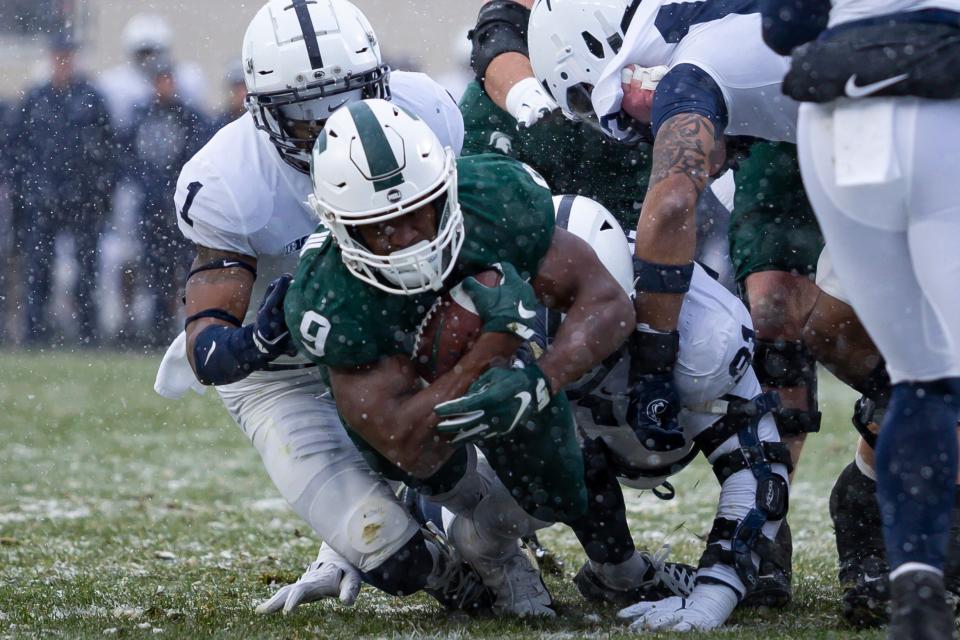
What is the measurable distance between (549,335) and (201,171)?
3.46 feet

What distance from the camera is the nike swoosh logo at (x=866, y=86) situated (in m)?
2.51

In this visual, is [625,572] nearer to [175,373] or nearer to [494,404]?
[494,404]

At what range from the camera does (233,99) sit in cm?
1102

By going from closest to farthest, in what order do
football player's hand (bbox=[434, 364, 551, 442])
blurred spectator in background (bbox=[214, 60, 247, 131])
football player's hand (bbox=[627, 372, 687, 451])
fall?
football player's hand (bbox=[434, 364, 551, 442]), football player's hand (bbox=[627, 372, 687, 451]), blurred spectator in background (bbox=[214, 60, 247, 131])

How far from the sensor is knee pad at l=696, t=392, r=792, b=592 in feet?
11.7

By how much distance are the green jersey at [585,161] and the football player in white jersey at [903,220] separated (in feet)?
7.17

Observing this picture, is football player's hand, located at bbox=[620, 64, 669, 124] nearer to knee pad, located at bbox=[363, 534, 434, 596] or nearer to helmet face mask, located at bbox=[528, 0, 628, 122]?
helmet face mask, located at bbox=[528, 0, 628, 122]

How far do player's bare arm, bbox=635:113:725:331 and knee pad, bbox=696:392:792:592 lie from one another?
327mm

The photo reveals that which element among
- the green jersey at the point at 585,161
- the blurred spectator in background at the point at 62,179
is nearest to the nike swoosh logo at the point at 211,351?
the green jersey at the point at 585,161

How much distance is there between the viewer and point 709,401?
144 inches

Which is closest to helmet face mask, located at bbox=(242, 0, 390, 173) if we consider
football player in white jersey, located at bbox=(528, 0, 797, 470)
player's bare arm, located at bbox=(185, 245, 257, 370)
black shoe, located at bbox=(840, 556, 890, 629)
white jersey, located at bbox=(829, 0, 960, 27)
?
player's bare arm, located at bbox=(185, 245, 257, 370)

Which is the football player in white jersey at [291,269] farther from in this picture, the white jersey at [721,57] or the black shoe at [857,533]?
the black shoe at [857,533]

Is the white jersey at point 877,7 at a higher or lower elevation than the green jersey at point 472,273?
higher

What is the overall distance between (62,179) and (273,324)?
8808 mm
